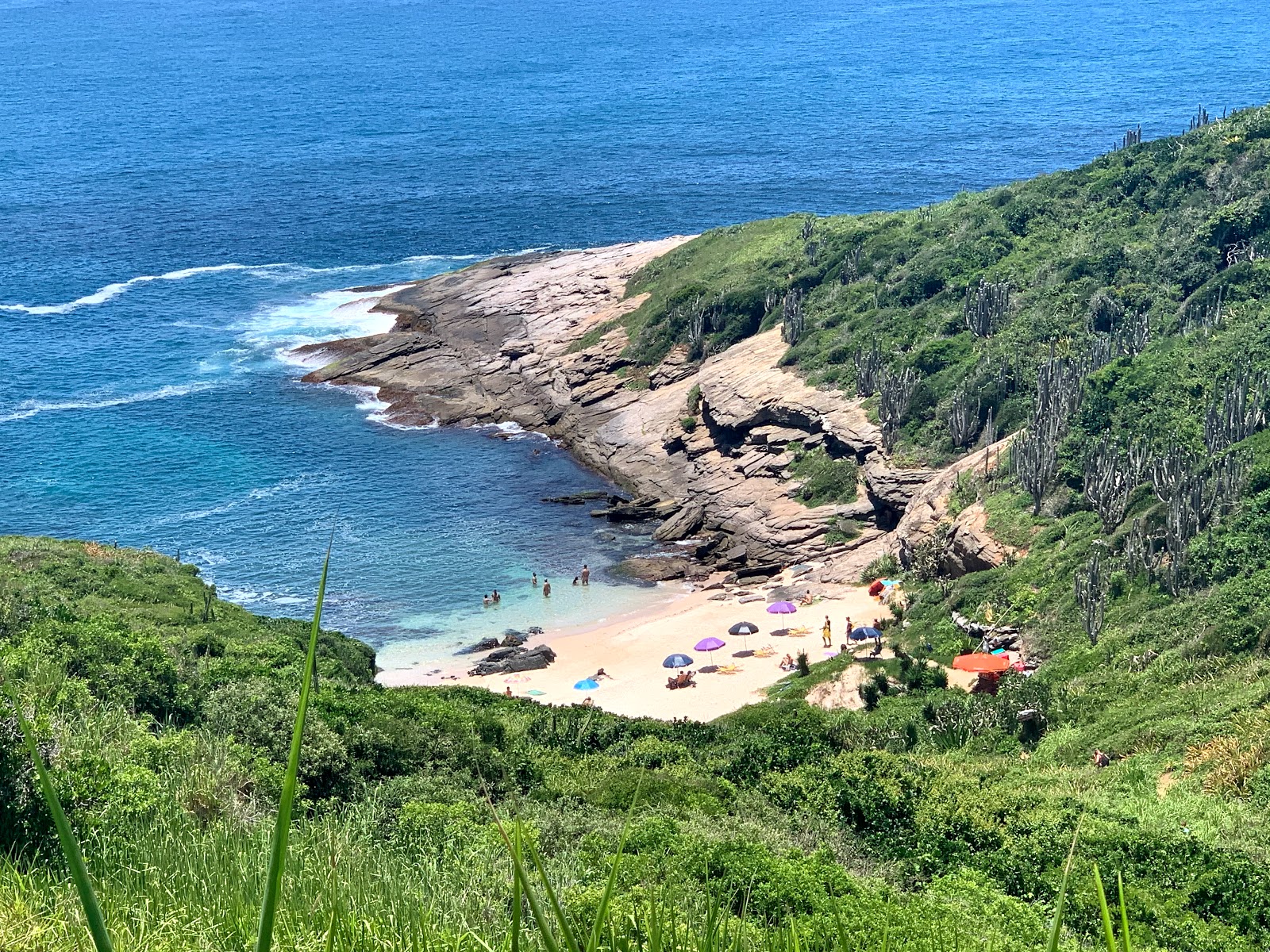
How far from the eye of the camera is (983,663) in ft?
97.4

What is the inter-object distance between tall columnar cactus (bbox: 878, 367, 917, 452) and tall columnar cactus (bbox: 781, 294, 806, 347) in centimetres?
868

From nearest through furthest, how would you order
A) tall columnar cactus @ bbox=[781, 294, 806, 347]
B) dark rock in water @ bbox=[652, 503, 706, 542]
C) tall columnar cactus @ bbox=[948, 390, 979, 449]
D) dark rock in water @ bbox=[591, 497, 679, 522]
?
tall columnar cactus @ bbox=[948, 390, 979, 449] < dark rock in water @ bbox=[652, 503, 706, 542] < dark rock in water @ bbox=[591, 497, 679, 522] < tall columnar cactus @ bbox=[781, 294, 806, 347]

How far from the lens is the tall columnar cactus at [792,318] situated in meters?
55.4

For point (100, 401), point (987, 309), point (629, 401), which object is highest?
point (100, 401)

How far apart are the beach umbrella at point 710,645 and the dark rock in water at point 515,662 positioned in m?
4.89

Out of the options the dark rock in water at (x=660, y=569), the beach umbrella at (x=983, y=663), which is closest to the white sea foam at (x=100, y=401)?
the dark rock in water at (x=660, y=569)

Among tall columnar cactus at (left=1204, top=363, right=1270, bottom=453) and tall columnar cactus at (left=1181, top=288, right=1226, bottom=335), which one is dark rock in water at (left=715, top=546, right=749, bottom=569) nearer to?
tall columnar cactus at (left=1204, top=363, right=1270, bottom=453)

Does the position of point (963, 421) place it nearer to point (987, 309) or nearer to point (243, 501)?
point (987, 309)

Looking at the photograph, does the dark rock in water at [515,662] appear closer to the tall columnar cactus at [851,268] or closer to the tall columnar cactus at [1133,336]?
the tall columnar cactus at [1133,336]

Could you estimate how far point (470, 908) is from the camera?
9.47 meters

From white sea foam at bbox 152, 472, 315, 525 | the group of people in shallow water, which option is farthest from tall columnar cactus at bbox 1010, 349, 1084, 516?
white sea foam at bbox 152, 472, 315, 525

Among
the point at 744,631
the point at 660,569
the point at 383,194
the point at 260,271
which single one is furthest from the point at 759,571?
the point at 383,194

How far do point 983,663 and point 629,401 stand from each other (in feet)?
103

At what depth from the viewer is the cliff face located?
46.1 metres
